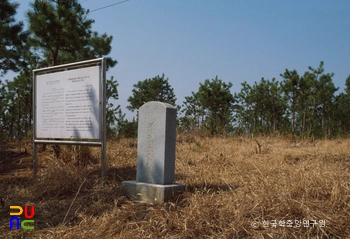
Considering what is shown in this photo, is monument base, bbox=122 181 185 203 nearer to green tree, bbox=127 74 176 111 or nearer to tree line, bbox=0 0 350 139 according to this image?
tree line, bbox=0 0 350 139

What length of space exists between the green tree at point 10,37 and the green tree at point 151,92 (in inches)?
356

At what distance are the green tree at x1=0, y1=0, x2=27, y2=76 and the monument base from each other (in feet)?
18.9

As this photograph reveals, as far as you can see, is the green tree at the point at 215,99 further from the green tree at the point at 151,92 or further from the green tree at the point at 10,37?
the green tree at the point at 10,37

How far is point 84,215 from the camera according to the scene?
12.5 ft

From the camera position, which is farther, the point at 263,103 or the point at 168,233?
the point at 263,103

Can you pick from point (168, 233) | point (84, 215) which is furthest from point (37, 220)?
point (168, 233)

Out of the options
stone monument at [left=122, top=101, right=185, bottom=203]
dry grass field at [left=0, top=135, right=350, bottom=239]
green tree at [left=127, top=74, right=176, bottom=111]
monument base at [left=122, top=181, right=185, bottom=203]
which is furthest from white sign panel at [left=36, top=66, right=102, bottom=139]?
green tree at [left=127, top=74, right=176, bottom=111]

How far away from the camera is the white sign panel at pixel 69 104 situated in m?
5.46

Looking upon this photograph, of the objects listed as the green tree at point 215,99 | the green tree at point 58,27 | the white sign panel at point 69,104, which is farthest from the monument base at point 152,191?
the green tree at point 215,99

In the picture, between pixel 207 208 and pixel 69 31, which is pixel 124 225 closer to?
pixel 207 208

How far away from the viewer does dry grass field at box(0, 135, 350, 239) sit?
3.10 m

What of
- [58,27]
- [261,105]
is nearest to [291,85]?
[261,105]

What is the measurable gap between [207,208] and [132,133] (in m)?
11.5

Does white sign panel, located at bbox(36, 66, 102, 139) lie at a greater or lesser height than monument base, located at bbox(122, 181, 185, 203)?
greater
